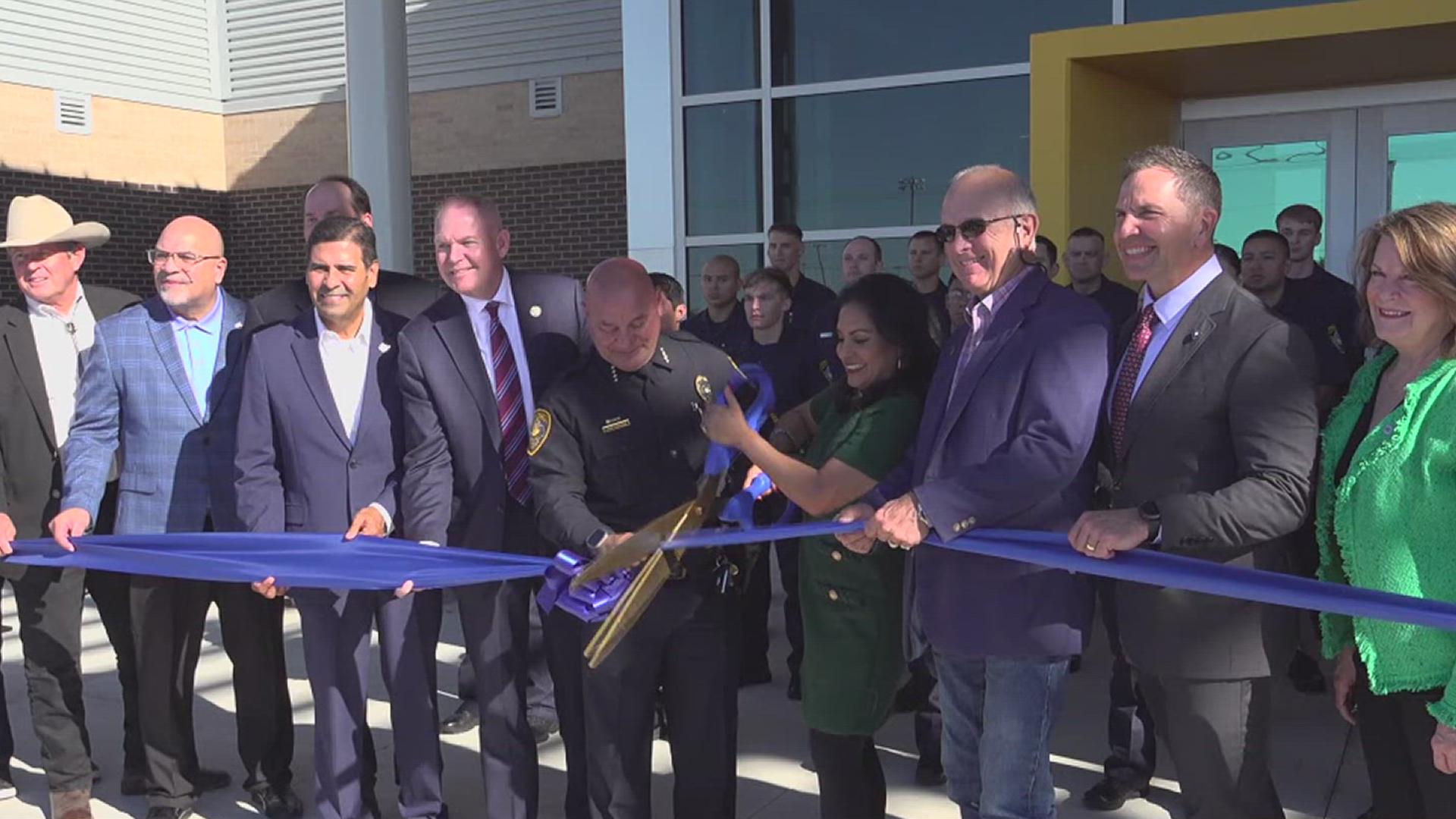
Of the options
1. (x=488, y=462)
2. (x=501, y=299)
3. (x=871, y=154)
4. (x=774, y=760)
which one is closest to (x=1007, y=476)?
(x=488, y=462)

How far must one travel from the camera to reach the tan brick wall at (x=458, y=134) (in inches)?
600

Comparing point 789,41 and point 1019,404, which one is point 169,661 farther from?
point 789,41

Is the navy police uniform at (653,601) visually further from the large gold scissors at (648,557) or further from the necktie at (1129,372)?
the necktie at (1129,372)

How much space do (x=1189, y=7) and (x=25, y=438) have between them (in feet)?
23.4

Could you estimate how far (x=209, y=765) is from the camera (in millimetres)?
5227

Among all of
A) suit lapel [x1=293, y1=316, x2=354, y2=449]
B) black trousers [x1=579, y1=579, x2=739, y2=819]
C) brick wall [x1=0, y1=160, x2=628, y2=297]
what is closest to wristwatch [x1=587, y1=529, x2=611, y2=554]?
black trousers [x1=579, y1=579, x2=739, y2=819]

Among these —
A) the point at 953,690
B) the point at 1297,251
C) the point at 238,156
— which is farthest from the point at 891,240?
the point at 238,156

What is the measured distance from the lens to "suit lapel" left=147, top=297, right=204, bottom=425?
4391mm

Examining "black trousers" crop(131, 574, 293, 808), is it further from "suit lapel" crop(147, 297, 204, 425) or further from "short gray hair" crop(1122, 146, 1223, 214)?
"short gray hair" crop(1122, 146, 1223, 214)

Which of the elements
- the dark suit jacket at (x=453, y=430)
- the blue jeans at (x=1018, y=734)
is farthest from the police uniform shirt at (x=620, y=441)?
the blue jeans at (x=1018, y=734)

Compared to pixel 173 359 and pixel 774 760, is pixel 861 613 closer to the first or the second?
pixel 774 760

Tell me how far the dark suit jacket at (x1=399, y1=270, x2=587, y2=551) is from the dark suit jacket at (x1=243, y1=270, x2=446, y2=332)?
20.7 inches

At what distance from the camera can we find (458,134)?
630 inches

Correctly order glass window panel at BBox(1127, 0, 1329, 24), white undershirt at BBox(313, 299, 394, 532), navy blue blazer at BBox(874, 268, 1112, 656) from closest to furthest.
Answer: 1. navy blue blazer at BBox(874, 268, 1112, 656)
2. white undershirt at BBox(313, 299, 394, 532)
3. glass window panel at BBox(1127, 0, 1329, 24)
